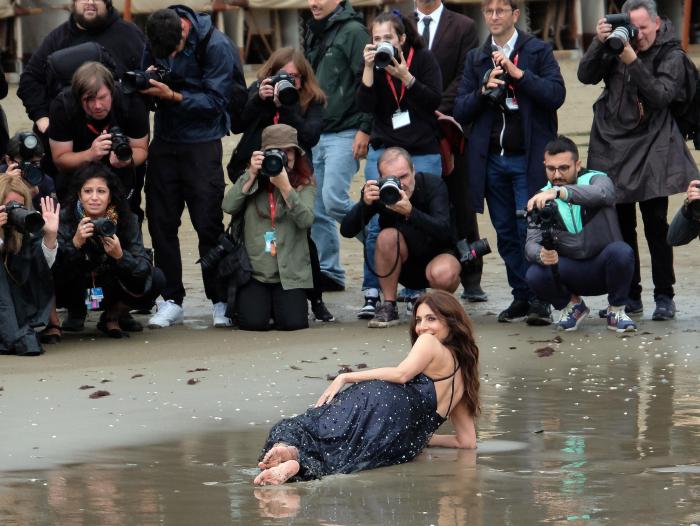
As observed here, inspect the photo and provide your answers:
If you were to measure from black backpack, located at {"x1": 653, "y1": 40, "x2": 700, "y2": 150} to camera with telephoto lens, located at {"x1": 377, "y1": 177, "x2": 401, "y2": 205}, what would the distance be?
157cm

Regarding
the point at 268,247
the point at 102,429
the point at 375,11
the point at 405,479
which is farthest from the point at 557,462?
the point at 375,11

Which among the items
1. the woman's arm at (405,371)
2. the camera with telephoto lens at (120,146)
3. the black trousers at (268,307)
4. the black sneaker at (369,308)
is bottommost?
the black sneaker at (369,308)

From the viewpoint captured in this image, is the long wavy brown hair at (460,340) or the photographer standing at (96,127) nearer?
the long wavy brown hair at (460,340)

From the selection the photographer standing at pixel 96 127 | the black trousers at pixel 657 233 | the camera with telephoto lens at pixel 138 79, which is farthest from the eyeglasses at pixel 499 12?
the photographer standing at pixel 96 127

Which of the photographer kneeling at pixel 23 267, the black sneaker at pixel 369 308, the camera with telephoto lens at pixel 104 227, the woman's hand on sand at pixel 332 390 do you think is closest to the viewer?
the woman's hand on sand at pixel 332 390

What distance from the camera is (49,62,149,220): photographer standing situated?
8938 millimetres

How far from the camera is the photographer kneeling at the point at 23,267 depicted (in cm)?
830

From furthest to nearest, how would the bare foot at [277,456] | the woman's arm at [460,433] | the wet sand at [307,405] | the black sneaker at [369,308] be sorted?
the black sneaker at [369,308], the woman's arm at [460,433], the bare foot at [277,456], the wet sand at [307,405]

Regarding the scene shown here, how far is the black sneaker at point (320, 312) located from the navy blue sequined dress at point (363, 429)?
3080 mm

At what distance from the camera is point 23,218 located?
8180mm

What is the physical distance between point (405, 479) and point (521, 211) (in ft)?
10.2

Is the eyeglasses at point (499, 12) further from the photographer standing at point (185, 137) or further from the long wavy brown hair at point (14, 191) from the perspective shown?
the long wavy brown hair at point (14, 191)

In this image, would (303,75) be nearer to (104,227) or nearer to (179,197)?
(179,197)

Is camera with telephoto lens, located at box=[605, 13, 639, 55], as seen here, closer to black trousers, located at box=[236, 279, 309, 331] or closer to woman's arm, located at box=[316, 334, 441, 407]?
black trousers, located at box=[236, 279, 309, 331]
